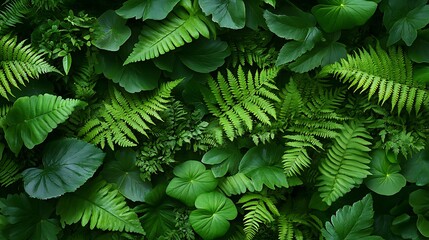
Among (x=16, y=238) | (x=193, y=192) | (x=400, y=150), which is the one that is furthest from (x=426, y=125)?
(x=16, y=238)

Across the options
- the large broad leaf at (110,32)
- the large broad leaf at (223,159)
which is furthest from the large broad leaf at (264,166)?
the large broad leaf at (110,32)

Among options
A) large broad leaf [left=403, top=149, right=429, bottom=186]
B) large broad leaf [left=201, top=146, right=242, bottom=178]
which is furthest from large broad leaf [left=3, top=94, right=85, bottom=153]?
large broad leaf [left=403, top=149, right=429, bottom=186]

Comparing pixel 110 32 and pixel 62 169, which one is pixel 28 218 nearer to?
pixel 62 169

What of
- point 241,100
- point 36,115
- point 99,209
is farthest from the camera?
point 241,100

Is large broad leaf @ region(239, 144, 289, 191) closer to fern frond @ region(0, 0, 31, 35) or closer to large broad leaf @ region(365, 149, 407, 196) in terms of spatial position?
large broad leaf @ region(365, 149, 407, 196)

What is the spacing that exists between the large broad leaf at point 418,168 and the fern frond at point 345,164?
21cm

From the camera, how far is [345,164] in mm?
2223

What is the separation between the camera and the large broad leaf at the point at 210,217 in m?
2.21

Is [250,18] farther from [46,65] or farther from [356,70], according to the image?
[46,65]

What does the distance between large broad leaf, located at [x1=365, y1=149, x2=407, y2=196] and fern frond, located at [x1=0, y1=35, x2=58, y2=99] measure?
1.60 meters

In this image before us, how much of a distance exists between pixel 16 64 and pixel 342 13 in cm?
155

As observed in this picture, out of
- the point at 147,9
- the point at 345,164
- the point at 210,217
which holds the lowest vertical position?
the point at 210,217

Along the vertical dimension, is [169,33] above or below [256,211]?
above

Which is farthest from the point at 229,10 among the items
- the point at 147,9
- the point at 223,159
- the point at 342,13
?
the point at 223,159
